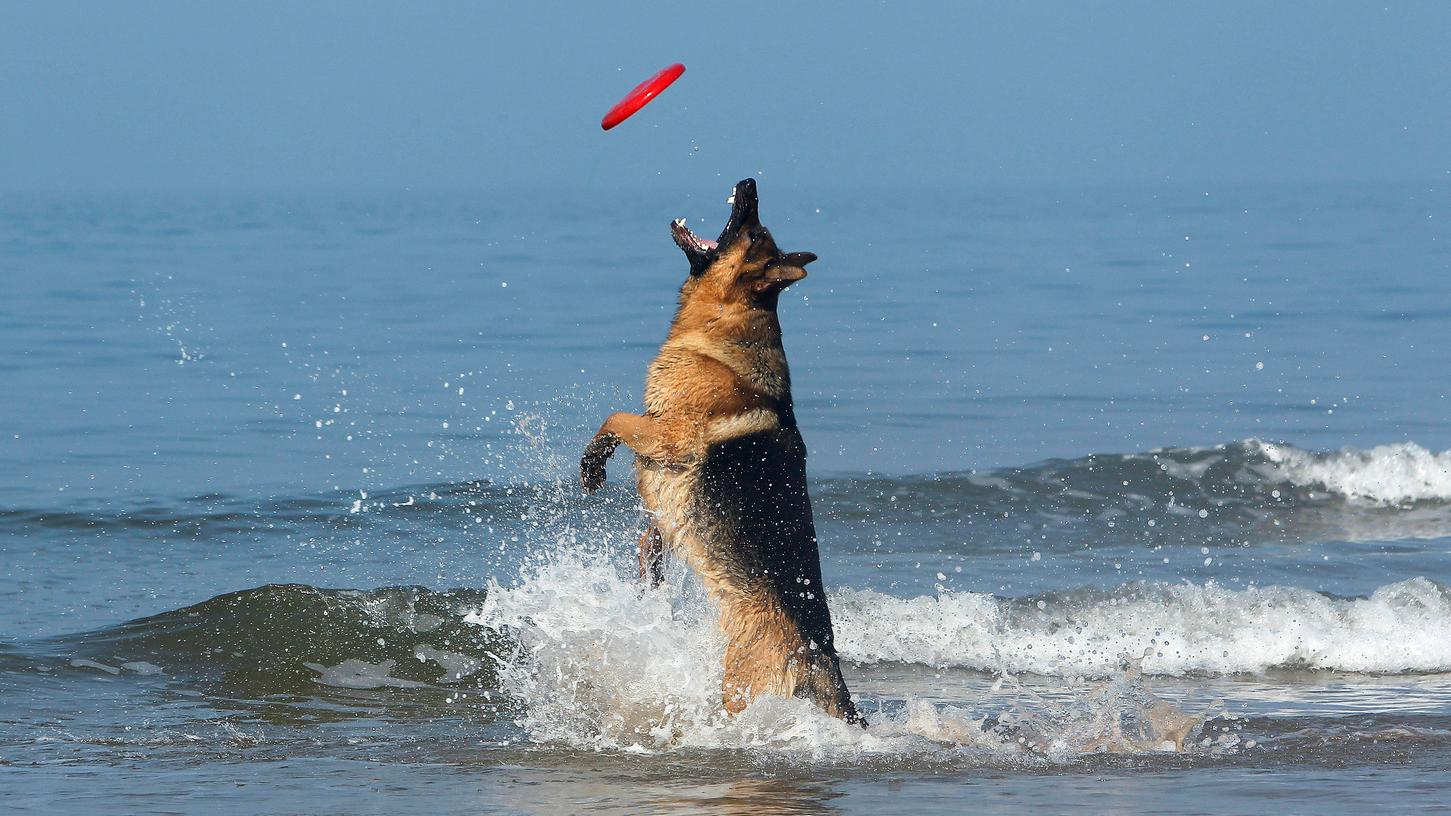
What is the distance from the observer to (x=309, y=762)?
6.66 metres

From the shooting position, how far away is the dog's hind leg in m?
7.18

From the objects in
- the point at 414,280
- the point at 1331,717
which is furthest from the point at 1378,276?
the point at 1331,717

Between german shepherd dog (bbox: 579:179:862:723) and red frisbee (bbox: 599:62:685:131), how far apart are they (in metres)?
1.33

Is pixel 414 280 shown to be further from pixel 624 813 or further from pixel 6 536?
pixel 624 813

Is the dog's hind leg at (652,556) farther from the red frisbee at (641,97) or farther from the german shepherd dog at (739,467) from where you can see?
the red frisbee at (641,97)

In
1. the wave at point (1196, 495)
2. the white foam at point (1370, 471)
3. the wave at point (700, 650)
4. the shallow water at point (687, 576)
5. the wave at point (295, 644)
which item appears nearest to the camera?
the shallow water at point (687, 576)

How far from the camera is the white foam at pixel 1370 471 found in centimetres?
1414

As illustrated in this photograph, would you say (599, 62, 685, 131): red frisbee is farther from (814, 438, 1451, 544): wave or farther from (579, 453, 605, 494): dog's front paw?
(814, 438, 1451, 544): wave

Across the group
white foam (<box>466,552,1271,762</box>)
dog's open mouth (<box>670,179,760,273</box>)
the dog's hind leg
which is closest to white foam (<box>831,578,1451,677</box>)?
white foam (<box>466,552,1271,762</box>)

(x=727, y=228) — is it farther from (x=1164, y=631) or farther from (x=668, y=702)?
(x=1164, y=631)

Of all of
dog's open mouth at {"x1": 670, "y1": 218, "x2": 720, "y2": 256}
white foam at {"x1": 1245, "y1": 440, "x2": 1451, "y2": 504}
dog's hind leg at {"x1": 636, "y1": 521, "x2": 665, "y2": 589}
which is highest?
dog's open mouth at {"x1": 670, "y1": 218, "x2": 720, "y2": 256}

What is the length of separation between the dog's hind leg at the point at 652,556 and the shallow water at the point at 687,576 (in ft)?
0.69

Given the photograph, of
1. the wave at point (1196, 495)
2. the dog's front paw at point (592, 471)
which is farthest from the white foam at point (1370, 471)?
the dog's front paw at point (592, 471)

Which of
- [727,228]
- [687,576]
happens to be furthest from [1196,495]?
[727,228]
